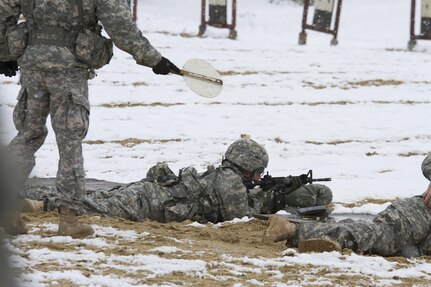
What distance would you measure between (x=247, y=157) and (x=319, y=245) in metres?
1.76

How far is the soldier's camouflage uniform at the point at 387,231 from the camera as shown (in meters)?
5.39

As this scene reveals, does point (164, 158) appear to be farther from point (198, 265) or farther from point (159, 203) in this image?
point (198, 265)

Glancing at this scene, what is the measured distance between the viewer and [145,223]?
6.11 metres

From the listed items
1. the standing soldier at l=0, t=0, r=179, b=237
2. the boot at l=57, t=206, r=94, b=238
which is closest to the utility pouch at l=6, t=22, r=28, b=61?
the standing soldier at l=0, t=0, r=179, b=237

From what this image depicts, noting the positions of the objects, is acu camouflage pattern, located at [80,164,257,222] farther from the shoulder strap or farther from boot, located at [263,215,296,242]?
the shoulder strap

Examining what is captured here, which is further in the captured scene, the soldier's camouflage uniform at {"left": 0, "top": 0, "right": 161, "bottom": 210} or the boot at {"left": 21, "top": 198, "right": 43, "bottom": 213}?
the boot at {"left": 21, "top": 198, "right": 43, "bottom": 213}

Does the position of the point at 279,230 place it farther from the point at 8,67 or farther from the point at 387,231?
the point at 8,67

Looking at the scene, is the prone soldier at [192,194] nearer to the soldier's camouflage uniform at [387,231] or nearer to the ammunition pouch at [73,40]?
the soldier's camouflage uniform at [387,231]

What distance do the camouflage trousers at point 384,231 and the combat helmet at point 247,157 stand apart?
4.35 ft

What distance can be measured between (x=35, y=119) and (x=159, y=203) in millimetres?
1709

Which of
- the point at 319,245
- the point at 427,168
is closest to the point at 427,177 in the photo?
the point at 427,168

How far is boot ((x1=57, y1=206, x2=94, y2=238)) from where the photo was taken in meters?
5.05

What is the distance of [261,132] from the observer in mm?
12461

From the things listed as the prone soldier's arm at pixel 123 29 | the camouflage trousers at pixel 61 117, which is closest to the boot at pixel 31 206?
the camouflage trousers at pixel 61 117
